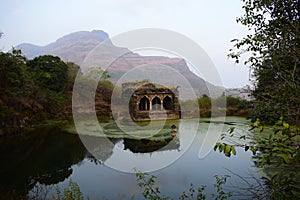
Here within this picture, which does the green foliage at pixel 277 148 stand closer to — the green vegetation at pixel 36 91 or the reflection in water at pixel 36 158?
the reflection in water at pixel 36 158

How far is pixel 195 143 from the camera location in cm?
756

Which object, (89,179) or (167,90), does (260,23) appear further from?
(167,90)

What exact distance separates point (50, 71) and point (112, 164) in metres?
11.6

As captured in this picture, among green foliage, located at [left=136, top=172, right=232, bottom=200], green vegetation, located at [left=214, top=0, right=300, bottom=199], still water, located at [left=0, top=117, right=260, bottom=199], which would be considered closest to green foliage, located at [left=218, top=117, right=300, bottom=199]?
green vegetation, located at [left=214, top=0, right=300, bottom=199]

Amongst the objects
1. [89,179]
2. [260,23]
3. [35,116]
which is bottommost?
[89,179]

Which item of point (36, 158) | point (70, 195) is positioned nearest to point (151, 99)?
point (36, 158)

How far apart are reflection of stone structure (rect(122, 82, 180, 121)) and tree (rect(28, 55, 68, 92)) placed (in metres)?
4.21

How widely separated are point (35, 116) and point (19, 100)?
2248 mm

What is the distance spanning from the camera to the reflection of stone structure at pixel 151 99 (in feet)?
45.6

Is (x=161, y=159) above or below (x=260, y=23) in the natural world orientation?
below

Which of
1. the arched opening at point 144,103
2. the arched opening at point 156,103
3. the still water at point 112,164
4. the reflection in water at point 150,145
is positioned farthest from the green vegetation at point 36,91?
the reflection in water at point 150,145

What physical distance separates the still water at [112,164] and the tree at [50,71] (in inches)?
260

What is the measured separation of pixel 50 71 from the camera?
1546cm

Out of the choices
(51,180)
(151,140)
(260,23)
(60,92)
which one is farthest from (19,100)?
(260,23)
